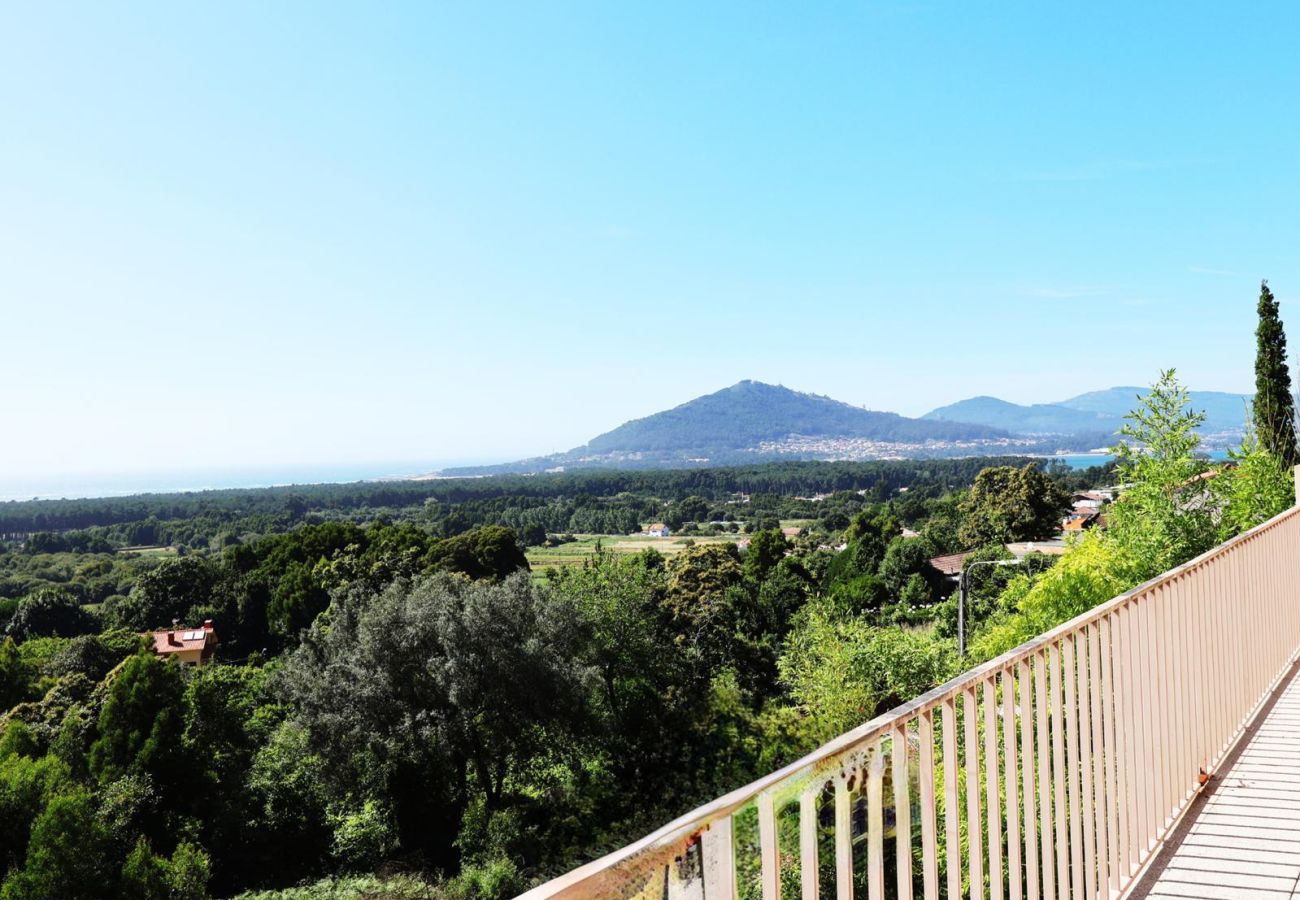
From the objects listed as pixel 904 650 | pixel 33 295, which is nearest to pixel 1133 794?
pixel 904 650

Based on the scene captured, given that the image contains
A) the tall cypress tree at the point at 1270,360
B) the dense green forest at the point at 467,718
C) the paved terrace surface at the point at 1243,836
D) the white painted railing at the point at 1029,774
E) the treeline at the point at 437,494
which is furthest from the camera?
the treeline at the point at 437,494

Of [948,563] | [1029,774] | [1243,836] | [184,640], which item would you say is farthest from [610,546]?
[1029,774]

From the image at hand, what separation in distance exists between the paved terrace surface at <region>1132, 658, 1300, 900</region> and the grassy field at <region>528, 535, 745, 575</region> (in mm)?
56616

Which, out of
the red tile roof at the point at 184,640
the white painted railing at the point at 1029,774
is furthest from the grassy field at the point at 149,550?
the white painted railing at the point at 1029,774

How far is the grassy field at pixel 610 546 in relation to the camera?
6775cm

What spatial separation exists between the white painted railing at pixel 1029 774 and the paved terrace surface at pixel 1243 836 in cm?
6

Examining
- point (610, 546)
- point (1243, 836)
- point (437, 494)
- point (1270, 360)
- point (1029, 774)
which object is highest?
point (1270, 360)

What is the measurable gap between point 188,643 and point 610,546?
44.2 m

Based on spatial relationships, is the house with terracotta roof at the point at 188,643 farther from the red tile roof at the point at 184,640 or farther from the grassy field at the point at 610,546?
the grassy field at the point at 610,546

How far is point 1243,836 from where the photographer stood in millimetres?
2510

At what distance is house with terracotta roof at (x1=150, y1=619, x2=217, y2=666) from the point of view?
37.8m

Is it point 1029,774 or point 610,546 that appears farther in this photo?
point 610,546

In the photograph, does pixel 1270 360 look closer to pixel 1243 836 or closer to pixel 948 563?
pixel 1243 836

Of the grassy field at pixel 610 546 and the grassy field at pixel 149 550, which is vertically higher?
the grassy field at pixel 149 550
